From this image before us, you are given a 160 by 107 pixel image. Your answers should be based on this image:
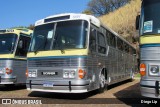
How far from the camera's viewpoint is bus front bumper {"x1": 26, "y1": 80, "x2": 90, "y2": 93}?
11102 millimetres

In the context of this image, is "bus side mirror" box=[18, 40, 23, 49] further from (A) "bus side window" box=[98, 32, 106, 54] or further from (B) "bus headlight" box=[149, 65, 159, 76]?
(B) "bus headlight" box=[149, 65, 159, 76]

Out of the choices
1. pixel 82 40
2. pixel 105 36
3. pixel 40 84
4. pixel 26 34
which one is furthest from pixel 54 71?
pixel 26 34

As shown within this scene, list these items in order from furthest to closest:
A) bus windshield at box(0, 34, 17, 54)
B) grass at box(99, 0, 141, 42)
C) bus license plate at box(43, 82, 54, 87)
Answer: grass at box(99, 0, 141, 42), bus windshield at box(0, 34, 17, 54), bus license plate at box(43, 82, 54, 87)

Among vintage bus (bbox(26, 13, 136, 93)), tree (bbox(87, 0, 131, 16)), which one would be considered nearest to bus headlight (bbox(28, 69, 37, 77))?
vintage bus (bbox(26, 13, 136, 93))

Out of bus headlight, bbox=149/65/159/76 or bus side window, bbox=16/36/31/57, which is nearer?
bus headlight, bbox=149/65/159/76

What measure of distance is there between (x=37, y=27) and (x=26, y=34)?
139 inches

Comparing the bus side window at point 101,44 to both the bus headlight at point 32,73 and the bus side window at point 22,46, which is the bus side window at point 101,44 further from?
the bus side window at point 22,46

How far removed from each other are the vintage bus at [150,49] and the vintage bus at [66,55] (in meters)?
2.66

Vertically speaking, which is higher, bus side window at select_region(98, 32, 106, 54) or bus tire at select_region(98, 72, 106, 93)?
bus side window at select_region(98, 32, 106, 54)

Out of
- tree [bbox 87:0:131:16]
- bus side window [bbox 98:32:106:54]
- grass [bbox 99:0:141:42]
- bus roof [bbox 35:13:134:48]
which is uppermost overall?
tree [bbox 87:0:131:16]

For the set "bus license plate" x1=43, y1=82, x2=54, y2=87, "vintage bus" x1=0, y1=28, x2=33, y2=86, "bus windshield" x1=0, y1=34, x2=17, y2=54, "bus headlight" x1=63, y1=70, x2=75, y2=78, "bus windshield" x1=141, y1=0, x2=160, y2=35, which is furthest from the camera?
"bus windshield" x1=0, y1=34, x2=17, y2=54

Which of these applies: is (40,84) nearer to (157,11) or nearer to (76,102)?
(76,102)

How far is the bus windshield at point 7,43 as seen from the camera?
1498 cm

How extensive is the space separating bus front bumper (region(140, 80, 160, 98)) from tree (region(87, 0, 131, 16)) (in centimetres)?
7458
